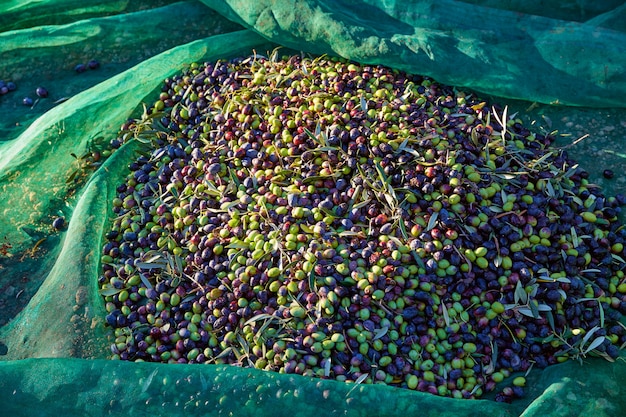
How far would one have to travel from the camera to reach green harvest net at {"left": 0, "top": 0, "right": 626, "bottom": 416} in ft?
6.80

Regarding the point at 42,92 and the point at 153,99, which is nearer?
the point at 153,99

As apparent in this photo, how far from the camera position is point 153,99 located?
3264 millimetres

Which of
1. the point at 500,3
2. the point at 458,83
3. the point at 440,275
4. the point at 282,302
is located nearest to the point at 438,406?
the point at 440,275

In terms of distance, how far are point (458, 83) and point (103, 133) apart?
175 cm

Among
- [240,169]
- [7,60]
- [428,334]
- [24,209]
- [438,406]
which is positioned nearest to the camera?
[438,406]

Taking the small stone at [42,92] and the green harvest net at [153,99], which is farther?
the small stone at [42,92]

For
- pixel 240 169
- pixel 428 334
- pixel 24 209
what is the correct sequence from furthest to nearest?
1. pixel 24 209
2. pixel 240 169
3. pixel 428 334

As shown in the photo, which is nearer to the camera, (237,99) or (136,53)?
(237,99)

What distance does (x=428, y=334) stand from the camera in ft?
7.51

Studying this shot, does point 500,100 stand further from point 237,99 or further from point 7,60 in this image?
point 7,60

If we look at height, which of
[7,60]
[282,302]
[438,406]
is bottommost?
[438,406]

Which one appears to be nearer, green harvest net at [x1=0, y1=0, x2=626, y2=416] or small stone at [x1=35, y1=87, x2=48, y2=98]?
green harvest net at [x1=0, y1=0, x2=626, y2=416]

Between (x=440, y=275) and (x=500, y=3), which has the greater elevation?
(x=500, y=3)

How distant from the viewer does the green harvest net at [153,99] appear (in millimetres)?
2072
